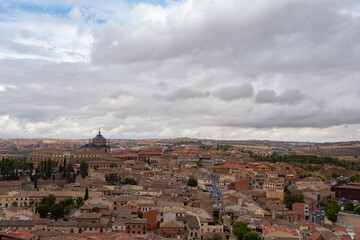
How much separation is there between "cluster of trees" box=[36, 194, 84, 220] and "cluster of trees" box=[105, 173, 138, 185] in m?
13.4

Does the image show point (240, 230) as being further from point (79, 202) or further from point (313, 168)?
point (313, 168)

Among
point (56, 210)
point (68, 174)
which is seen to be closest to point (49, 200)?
point (56, 210)

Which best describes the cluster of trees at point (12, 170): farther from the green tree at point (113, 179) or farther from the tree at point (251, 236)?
the tree at point (251, 236)

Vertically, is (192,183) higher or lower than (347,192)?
higher

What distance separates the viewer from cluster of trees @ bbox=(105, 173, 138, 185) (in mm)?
58562

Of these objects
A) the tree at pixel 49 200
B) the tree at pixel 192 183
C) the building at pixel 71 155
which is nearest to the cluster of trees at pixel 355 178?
the tree at pixel 192 183

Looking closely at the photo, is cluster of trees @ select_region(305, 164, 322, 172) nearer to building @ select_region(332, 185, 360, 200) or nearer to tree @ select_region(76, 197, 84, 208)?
building @ select_region(332, 185, 360, 200)

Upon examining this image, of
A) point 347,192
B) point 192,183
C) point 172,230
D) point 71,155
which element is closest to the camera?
point 172,230

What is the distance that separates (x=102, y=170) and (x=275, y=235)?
4004 centimetres

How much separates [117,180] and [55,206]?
2080 cm

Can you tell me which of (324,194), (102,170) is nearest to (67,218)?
(102,170)

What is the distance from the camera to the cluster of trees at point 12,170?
2260 inches

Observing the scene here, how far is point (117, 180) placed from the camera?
200 ft

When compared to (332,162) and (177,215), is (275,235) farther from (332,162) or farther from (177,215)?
(332,162)
